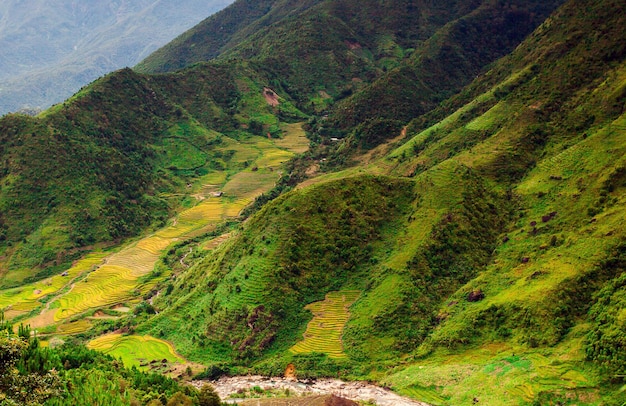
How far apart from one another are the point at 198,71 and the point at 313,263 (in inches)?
4462

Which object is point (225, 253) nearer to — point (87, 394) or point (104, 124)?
point (87, 394)

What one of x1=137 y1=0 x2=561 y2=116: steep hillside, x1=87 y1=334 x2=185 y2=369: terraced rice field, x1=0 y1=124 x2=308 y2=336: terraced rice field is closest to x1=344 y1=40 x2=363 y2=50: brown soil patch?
x1=137 y1=0 x2=561 y2=116: steep hillside

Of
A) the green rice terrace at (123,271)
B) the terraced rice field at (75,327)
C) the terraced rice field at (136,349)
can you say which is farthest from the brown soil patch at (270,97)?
the terraced rice field at (136,349)

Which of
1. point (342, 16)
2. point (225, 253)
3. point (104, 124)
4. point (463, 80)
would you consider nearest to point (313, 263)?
point (225, 253)

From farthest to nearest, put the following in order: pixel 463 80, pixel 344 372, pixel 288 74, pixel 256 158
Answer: pixel 288 74
pixel 463 80
pixel 256 158
pixel 344 372

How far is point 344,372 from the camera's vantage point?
1933 inches

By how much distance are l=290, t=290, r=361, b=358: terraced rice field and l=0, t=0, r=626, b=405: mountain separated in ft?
0.53

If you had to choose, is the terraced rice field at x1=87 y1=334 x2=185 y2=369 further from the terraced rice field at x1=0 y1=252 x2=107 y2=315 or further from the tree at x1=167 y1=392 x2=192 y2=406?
the terraced rice field at x1=0 y1=252 x2=107 y2=315

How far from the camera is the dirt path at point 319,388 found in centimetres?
4428

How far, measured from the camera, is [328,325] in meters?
54.4

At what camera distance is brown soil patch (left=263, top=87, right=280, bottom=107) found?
15638 cm

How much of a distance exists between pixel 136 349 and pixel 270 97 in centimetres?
11082

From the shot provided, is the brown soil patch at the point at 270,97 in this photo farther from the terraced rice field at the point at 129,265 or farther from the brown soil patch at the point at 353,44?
the brown soil patch at the point at 353,44

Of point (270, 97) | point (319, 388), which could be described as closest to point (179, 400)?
point (319, 388)
